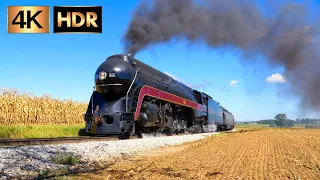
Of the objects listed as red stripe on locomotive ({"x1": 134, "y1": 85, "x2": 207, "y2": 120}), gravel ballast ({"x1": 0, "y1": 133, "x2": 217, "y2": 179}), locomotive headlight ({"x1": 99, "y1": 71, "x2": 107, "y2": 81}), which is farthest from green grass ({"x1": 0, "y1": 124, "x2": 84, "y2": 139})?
gravel ballast ({"x1": 0, "y1": 133, "x2": 217, "y2": 179})

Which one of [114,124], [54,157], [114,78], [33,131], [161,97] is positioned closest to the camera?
[54,157]

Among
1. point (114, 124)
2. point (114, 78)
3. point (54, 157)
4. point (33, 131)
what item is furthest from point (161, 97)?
point (54, 157)

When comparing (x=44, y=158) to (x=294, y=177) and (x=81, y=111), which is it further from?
(x=81, y=111)

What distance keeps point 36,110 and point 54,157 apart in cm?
1737

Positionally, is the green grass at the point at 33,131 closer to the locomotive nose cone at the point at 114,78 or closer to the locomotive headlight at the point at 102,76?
the locomotive nose cone at the point at 114,78

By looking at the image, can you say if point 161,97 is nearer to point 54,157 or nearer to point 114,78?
point 114,78

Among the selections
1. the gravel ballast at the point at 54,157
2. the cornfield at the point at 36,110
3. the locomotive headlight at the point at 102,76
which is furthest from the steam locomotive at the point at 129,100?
the cornfield at the point at 36,110

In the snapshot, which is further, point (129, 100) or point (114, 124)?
point (129, 100)

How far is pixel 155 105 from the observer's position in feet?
60.7

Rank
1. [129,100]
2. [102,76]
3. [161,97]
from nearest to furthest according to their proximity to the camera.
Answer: [129,100] < [102,76] < [161,97]

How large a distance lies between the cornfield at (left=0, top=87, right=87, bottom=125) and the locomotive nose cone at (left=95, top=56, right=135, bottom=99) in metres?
9.93

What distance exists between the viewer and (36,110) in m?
25.5

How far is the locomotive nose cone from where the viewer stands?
1670 cm

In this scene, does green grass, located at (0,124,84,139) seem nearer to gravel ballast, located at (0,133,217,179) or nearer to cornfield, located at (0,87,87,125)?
cornfield, located at (0,87,87,125)
